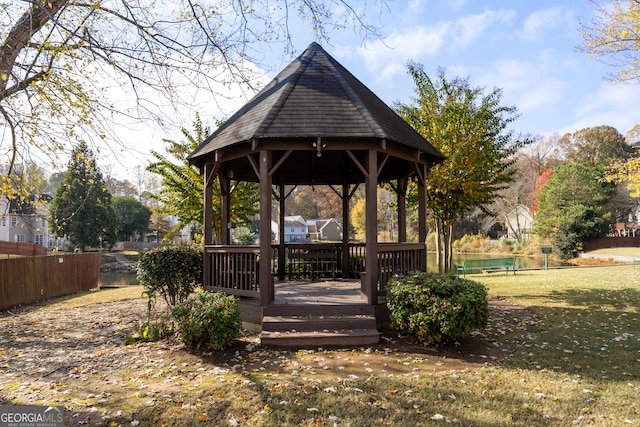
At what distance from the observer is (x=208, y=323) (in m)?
5.56

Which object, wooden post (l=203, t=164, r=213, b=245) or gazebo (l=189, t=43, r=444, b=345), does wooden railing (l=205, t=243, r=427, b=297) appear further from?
wooden post (l=203, t=164, r=213, b=245)

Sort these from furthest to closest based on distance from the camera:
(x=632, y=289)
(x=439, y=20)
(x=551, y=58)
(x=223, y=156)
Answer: (x=632, y=289), (x=551, y=58), (x=223, y=156), (x=439, y=20)

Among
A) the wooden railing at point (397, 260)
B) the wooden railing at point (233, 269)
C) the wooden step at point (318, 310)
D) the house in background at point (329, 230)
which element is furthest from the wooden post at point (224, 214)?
the house in background at point (329, 230)

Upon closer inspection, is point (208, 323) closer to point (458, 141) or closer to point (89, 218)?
point (458, 141)

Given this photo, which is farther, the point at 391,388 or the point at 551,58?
the point at 551,58

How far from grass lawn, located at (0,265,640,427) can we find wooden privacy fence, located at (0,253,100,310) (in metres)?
8.54

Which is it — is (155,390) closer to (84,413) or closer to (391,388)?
(84,413)

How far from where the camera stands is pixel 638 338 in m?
6.47

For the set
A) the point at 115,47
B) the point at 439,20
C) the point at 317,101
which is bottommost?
the point at 317,101

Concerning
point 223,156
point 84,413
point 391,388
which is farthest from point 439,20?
point 84,413

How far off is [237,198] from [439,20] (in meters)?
9.31

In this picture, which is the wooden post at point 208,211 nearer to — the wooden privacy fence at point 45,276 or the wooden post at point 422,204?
the wooden post at point 422,204

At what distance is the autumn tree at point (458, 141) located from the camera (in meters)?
11.3

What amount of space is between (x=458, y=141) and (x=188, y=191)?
9.29m
